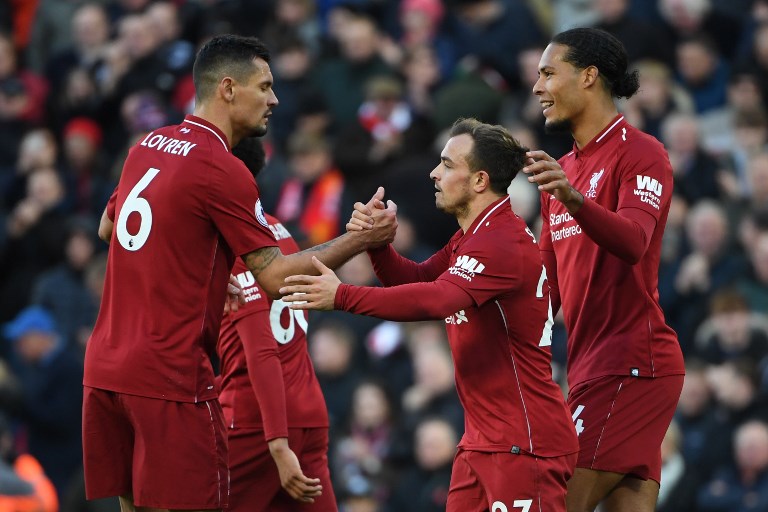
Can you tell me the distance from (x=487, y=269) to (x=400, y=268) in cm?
77

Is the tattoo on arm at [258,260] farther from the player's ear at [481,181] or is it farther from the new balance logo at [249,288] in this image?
the player's ear at [481,181]

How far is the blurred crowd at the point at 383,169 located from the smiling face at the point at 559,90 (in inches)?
141

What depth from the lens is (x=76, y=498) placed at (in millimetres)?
11961

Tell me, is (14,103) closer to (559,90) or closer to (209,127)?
(209,127)

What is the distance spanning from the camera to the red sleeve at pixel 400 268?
754 centimetres

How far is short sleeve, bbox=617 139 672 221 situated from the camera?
23.5 ft

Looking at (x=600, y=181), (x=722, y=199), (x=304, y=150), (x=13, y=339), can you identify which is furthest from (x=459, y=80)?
(x=600, y=181)

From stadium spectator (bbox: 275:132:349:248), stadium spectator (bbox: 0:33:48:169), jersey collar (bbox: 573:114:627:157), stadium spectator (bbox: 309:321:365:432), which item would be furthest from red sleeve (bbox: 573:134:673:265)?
stadium spectator (bbox: 0:33:48:169)

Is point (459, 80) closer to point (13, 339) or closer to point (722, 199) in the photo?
point (722, 199)

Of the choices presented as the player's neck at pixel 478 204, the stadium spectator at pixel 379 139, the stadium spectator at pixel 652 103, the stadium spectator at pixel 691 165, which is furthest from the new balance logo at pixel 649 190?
the stadium spectator at pixel 379 139

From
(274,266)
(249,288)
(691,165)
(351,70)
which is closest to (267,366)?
(249,288)

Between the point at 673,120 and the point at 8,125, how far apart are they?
6.92 metres

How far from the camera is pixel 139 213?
695cm

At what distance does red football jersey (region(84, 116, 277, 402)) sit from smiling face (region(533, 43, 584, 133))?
153 cm
